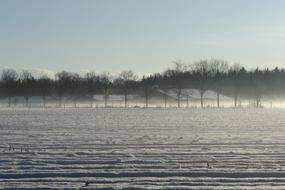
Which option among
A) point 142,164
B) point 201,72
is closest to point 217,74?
point 201,72

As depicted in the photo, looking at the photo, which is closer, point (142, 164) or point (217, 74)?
A: point (142, 164)

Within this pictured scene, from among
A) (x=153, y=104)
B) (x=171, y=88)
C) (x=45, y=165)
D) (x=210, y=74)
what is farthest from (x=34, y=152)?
(x=210, y=74)

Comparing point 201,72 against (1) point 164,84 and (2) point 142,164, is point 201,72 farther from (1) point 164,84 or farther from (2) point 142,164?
(2) point 142,164

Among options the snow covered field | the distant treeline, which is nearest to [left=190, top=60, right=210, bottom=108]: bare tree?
the distant treeline

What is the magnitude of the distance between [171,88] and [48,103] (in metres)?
32.3

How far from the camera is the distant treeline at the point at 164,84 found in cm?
12756

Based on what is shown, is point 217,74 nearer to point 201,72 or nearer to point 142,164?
point 201,72

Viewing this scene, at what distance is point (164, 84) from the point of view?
469 ft

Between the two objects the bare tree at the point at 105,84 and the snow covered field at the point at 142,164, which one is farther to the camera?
the bare tree at the point at 105,84

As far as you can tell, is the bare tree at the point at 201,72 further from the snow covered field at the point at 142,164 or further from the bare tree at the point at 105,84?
the snow covered field at the point at 142,164

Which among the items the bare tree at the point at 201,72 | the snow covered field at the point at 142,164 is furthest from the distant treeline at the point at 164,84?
the snow covered field at the point at 142,164

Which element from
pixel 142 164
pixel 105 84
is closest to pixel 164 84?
pixel 105 84

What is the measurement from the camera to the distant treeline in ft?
419

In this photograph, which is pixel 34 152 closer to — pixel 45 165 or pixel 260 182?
pixel 45 165
